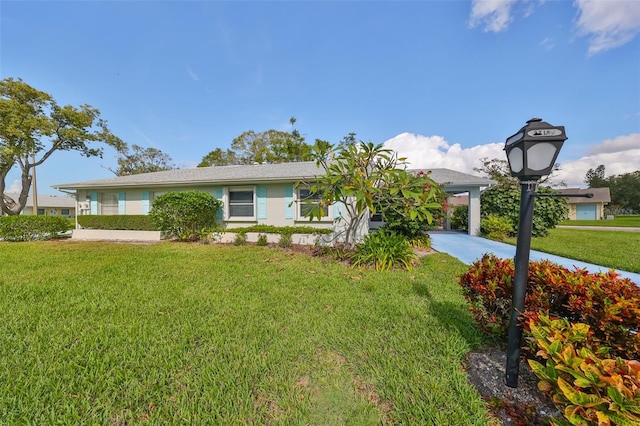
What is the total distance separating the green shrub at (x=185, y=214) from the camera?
9461 mm

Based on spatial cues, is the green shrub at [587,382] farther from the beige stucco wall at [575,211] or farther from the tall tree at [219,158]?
the beige stucco wall at [575,211]

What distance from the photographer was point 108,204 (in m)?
12.7

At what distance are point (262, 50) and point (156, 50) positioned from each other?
3.79 metres

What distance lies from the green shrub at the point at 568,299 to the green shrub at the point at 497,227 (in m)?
9.39

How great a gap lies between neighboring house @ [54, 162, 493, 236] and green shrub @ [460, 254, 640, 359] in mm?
6844

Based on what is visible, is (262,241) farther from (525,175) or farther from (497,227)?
(497,227)

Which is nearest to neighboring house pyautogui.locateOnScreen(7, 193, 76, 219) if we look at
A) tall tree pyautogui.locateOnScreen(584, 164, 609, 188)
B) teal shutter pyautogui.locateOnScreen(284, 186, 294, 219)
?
teal shutter pyautogui.locateOnScreen(284, 186, 294, 219)

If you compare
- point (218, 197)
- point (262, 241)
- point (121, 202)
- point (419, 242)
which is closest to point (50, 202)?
point (121, 202)

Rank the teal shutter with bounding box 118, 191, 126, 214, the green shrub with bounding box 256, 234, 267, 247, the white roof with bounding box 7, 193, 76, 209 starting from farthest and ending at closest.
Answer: the white roof with bounding box 7, 193, 76, 209, the teal shutter with bounding box 118, 191, 126, 214, the green shrub with bounding box 256, 234, 267, 247

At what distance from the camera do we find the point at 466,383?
82.6 inches

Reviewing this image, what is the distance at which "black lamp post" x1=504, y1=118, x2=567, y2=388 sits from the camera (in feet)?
6.06

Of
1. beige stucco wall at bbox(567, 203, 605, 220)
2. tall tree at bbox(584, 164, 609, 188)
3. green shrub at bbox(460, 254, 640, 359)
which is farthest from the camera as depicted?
tall tree at bbox(584, 164, 609, 188)

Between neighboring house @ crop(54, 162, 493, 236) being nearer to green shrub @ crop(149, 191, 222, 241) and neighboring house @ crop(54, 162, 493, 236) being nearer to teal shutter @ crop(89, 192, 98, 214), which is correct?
teal shutter @ crop(89, 192, 98, 214)

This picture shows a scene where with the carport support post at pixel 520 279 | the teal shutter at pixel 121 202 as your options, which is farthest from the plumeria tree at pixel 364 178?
the teal shutter at pixel 121 202
